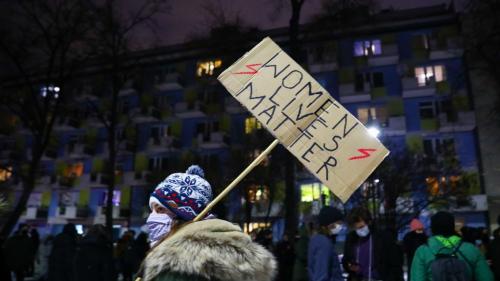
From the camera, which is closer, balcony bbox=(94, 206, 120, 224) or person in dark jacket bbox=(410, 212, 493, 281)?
person in dark jacket bbox=(410, 212, 493, 281)

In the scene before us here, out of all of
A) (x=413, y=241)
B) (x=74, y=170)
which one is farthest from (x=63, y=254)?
(x=74, y=170)

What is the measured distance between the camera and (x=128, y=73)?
23.6m

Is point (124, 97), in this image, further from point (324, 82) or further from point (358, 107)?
point (358, 107)

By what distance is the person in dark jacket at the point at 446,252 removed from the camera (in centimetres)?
411

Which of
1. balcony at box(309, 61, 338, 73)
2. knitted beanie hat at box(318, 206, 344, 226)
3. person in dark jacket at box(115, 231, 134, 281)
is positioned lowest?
person in dark jacket at box(115, 231, 134, 281)

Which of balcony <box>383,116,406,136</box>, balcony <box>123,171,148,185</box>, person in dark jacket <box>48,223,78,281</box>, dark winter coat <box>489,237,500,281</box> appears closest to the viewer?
dark winter coat <box>489,237,500,281</box>

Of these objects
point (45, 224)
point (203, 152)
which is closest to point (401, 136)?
point (203, 152)

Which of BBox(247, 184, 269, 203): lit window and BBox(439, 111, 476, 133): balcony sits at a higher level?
BBox(439, 111, 476, 133): balcony

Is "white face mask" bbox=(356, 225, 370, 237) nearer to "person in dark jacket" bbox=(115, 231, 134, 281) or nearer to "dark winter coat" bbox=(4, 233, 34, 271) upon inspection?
"dark winter coat" bbox=(4, 233, 34, 271)

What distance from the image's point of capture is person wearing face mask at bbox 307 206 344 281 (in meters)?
5.57

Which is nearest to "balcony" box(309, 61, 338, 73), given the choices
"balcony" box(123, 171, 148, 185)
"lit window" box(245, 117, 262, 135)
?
"lit window" box(245, 117, 262, 135)

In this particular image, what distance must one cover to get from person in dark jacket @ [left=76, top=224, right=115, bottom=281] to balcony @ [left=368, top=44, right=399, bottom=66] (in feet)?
87.1

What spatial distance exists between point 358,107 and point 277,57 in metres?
28.5

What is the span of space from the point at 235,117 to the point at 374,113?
10.1m
